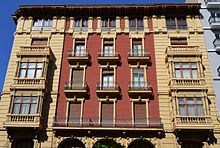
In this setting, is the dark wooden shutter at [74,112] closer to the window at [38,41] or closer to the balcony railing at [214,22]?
the window at [38,41]

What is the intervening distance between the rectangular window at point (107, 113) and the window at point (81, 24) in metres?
9.20

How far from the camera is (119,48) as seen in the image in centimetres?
3009

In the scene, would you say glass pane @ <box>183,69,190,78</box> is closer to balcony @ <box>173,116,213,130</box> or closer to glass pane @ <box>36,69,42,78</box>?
balcony @ <box>173,116,213,130</box>

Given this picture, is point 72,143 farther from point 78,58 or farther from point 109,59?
point 109,59

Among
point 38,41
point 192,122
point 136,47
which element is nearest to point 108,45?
point 136,47

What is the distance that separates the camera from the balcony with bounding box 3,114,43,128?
24.9 m

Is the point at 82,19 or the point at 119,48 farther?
Result: the point at 82,19

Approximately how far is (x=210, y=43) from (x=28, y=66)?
18.6m

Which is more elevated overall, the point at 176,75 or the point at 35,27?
the point at 35,27

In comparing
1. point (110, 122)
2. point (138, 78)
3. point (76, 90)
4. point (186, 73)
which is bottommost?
point (110, 122)

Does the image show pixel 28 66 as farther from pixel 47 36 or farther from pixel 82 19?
pixel 82 19

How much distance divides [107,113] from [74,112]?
3071 mm

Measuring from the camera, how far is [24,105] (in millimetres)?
26266

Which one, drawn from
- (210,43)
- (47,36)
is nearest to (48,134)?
(47,36)
